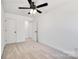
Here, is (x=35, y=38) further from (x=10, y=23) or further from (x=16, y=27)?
(x=10, y=23)

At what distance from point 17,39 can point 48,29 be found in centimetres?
301

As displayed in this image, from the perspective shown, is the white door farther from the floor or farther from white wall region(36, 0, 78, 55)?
white wall region(36, 0, 78, 55)

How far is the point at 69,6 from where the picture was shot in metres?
3.39

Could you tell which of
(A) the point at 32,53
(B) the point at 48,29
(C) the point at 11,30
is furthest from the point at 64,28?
(C) the point at 11,30

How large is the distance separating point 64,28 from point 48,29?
5.42 ft

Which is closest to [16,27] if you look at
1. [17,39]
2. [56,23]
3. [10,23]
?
[10,23]

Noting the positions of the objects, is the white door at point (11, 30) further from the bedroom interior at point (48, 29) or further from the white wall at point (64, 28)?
the white wall at point (64, 28)

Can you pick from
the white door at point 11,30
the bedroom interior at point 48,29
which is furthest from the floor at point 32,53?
the white door at point 11,30

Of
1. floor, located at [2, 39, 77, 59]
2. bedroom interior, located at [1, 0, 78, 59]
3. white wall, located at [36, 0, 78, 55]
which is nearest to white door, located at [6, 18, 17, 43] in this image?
bedroom interior, located at [1, 0, 78, 59]

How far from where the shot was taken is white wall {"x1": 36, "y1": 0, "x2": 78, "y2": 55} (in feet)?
10.5

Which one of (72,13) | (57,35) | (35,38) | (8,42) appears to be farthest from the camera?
(35,38)

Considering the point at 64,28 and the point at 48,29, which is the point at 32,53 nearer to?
the point at 64,28

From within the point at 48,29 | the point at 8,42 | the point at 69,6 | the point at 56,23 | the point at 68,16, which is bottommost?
the point at 8,42

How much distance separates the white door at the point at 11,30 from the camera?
233 inches
